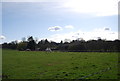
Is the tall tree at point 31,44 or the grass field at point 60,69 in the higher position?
the tall tree at point 31,44

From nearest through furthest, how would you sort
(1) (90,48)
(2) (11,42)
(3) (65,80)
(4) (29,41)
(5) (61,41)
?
1. (3) (65,80)
2. (1) (90,48)
3. (4) (29,41)
4. (2) (11,42)
5. (5) (61,41)

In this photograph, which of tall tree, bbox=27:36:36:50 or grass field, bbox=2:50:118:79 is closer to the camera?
grass field, bbox=2:50:118:79

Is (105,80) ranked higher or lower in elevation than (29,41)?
lower

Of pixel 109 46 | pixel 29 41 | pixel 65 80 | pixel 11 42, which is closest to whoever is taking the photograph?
pixel 65 80

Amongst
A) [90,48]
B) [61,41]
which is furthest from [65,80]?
[61,41]

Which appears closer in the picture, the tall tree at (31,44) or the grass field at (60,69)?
the grass field at (60,69)

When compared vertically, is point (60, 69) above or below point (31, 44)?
below

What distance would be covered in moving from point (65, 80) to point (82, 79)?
1358 millimetres

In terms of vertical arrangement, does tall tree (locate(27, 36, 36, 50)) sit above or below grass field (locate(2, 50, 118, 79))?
above

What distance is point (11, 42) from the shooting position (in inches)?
6412

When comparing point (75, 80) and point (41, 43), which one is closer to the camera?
point (75, 80)

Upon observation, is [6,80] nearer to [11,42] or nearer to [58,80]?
[58,80]

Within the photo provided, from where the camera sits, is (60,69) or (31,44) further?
(31,44)

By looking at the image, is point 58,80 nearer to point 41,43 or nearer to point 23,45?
point 23,45
